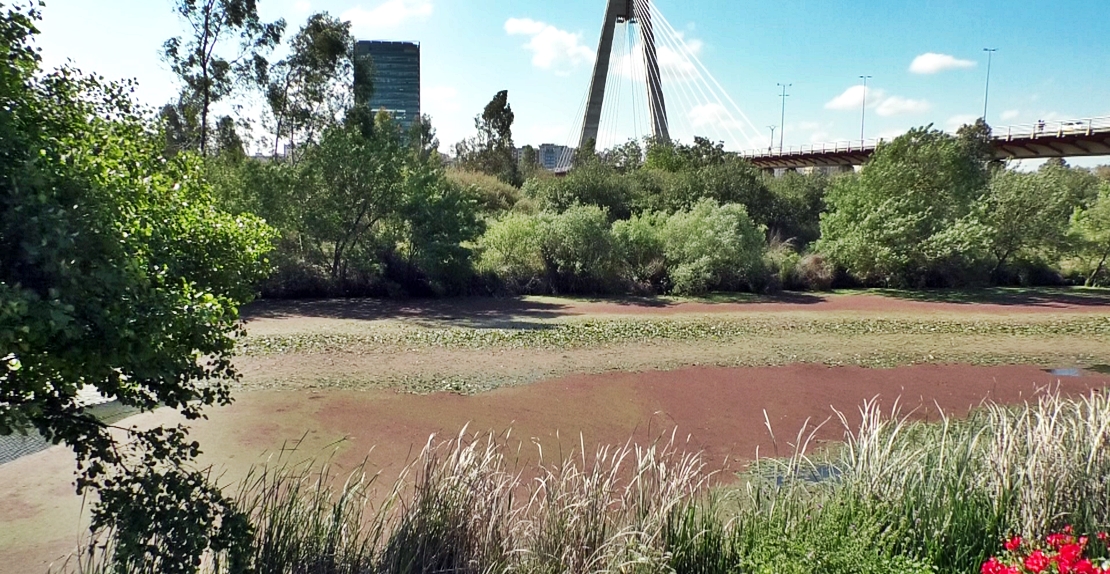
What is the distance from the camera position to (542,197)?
25844 millimetres

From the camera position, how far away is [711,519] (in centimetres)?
387

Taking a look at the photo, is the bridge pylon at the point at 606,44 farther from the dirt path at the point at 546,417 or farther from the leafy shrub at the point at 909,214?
the dirt path at the point at 546,417

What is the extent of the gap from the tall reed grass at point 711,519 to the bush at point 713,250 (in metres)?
15.0

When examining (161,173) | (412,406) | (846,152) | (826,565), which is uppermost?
(846,152)

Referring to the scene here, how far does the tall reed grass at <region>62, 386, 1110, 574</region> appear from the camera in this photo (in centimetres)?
342

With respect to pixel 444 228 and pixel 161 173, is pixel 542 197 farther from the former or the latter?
pixel 161 173

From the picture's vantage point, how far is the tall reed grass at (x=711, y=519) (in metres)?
3.42

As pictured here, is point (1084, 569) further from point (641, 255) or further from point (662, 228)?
point (662, 228)

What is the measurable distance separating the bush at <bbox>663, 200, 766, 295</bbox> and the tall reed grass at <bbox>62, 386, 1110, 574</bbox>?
15.0m

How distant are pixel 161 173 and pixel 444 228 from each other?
14137mm

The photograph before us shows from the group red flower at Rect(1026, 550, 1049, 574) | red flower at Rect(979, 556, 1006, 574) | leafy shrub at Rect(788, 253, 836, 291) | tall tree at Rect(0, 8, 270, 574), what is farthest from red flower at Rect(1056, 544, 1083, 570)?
leafy shrub at Rect(788, 253, 836, 291)

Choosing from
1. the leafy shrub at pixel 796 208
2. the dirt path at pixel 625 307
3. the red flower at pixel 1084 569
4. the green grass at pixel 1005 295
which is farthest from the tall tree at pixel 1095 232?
the red flower at pixel 1084 569

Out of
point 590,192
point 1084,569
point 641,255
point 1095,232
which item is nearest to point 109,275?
point 1084,569

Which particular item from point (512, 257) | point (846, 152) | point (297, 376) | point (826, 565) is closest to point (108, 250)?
point (826, 565)
